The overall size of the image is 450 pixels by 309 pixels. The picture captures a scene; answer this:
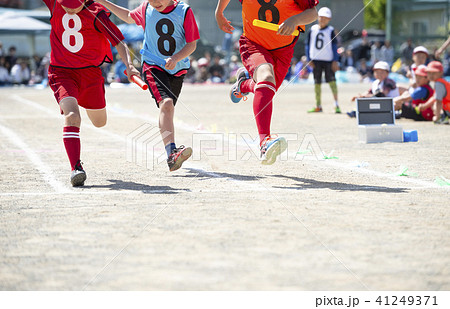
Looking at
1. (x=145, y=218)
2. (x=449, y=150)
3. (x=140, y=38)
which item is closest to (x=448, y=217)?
(x=145, y=218)

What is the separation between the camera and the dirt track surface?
3709 millimetres

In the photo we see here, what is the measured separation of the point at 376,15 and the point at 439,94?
57.1m

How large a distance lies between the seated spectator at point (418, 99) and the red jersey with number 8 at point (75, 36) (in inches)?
280

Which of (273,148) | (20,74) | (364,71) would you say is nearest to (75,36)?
(273,148)

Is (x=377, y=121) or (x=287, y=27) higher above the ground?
(x=287, y=27)

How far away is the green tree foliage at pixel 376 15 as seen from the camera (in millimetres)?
65188

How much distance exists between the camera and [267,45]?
7484mm

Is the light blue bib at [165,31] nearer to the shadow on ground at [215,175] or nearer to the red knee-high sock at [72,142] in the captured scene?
the shadow on ground at [215,175]

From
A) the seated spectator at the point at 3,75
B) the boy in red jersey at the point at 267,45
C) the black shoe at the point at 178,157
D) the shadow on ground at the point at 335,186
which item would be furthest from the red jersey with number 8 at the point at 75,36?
the seated spectator at the point at 3,75

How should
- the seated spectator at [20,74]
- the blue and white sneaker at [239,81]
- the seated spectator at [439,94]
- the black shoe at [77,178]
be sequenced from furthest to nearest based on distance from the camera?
1. the seated spectator at [20,74]
2. the seated spectator at [439,94]
3. the blue and white sneaker at [239,81]
4. the black shoe at [77,178]

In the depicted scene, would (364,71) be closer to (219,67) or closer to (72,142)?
(219,67)

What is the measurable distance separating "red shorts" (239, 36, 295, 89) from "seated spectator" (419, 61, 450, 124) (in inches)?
214

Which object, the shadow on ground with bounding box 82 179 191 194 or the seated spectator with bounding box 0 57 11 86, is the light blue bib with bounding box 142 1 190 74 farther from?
the seated spectator with bounding box 0 57 11 86

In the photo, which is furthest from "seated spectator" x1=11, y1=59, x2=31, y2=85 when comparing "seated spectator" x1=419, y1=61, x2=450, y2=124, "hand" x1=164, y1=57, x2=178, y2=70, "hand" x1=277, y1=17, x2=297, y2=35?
"hand" x1=277, y1=17, x2=297, y2=35
